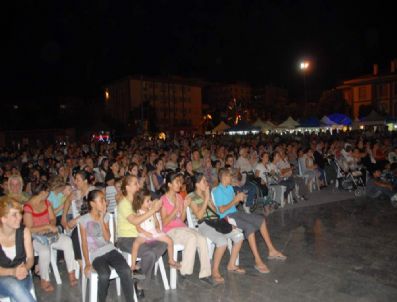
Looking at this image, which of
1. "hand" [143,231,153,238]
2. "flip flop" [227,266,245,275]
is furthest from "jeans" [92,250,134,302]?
"flip flop" [227,266,245,275]

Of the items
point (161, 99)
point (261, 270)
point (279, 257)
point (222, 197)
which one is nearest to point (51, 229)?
point (222, 197)

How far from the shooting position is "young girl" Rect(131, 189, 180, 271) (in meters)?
4.44

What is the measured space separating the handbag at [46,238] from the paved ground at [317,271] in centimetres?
58

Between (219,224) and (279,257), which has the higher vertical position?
(219,224)

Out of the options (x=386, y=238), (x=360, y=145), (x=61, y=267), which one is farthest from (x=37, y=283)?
(x=360, y=145)

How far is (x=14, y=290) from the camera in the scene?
3.51m

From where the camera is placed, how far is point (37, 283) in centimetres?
500

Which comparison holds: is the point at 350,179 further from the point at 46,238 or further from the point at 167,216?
the point at 46,238

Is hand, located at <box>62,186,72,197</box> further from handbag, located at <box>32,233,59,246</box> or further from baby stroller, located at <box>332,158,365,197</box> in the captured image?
baby stroller, located at <box>332,158,365,197</box>

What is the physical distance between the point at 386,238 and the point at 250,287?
2927 mm

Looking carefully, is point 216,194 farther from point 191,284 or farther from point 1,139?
point 1,139

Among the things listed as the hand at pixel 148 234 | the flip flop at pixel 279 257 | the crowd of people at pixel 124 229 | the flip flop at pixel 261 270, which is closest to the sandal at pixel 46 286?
the crowd of people at pixel 124 229

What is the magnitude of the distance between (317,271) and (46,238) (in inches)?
138

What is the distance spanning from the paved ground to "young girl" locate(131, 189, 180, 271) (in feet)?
1.55
